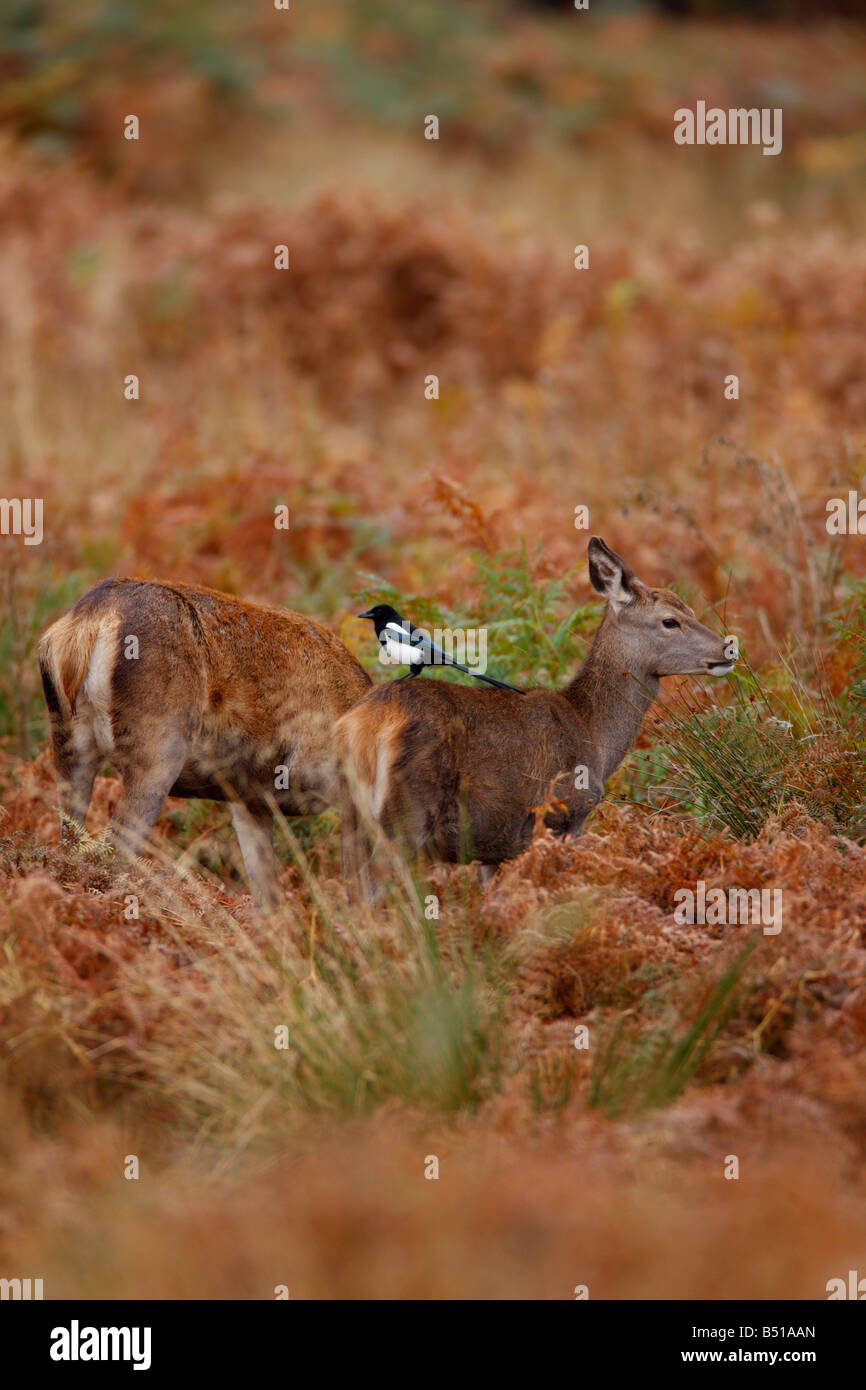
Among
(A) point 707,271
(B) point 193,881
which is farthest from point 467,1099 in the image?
(A) point 707,271

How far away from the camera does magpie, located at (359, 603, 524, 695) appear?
6.23 meters

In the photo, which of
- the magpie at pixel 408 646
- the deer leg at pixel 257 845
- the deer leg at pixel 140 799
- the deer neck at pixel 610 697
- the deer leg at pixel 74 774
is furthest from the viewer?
the deer leg at pixel 257 845

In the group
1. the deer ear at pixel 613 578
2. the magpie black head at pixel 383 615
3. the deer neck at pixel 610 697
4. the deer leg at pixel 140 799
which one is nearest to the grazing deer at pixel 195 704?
the deer leg at pixel 140 799

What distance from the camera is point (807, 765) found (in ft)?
20.1

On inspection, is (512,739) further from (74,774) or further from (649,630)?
(74,774)

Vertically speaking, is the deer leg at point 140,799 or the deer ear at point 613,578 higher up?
the deer ear at point 613,578

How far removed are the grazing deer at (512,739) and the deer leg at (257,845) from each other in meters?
0.72

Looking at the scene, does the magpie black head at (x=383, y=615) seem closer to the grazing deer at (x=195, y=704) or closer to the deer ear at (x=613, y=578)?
the grazing deer at (x=195, y=704)

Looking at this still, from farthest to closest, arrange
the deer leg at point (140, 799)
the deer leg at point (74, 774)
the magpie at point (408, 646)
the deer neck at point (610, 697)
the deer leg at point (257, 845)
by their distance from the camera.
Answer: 1. the deer leg at point (257, 845)
2. the deer neck at point (610, 697)
3. the magpie at point (408, 646)
4. the deer leg at point (74, 774)
5. the deer leg at point (140, 799)

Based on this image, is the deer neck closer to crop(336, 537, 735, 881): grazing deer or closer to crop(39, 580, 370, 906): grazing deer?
crop(336, 537, 735, 881): grazing deer

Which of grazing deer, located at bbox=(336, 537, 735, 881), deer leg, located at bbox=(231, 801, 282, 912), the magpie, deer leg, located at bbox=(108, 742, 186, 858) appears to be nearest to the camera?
grazing deer, located at bbox=(336, 537, 735, 881)

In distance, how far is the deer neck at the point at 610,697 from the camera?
6391 mm

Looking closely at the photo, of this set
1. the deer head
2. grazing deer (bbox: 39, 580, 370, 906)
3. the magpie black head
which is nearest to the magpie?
the magpie black head

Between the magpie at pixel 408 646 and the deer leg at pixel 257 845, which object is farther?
the deer leg at pixel 257 845
